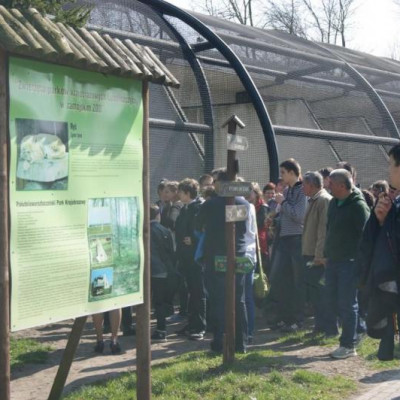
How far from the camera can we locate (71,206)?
15.9 ft

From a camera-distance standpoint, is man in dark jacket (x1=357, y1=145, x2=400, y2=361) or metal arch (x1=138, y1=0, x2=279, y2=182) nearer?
man in dark jacket (x1=357, y1=145, x2=400, y2=361)

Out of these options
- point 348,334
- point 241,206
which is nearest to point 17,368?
point 241,206

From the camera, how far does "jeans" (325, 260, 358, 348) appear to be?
8344 millimetres

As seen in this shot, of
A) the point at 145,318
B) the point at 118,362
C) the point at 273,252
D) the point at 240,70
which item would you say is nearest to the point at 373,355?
the point at 273,252

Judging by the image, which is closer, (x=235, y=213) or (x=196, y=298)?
(x=235, y=213)

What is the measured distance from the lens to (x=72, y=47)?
15.9 ft

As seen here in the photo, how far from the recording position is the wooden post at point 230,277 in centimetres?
748

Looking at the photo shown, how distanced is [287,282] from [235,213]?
2633 mm

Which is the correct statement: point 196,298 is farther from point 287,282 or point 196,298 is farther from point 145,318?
point 145,318

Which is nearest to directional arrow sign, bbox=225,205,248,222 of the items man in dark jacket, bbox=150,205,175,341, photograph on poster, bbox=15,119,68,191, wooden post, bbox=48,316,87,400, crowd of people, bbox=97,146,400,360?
crowd of people, bbox=97,146,400,360

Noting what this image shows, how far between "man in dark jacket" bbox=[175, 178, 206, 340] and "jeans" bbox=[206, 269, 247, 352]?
3.45 feet

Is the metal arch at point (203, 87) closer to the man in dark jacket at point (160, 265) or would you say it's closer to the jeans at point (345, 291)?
the man in dark jacket at point (160, 265)

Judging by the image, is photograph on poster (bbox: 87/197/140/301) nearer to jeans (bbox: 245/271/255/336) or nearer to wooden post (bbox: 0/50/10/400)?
wooden post (bbox: 0/50/10/400)

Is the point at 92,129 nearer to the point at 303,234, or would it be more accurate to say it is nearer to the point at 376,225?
the point at 376,225
